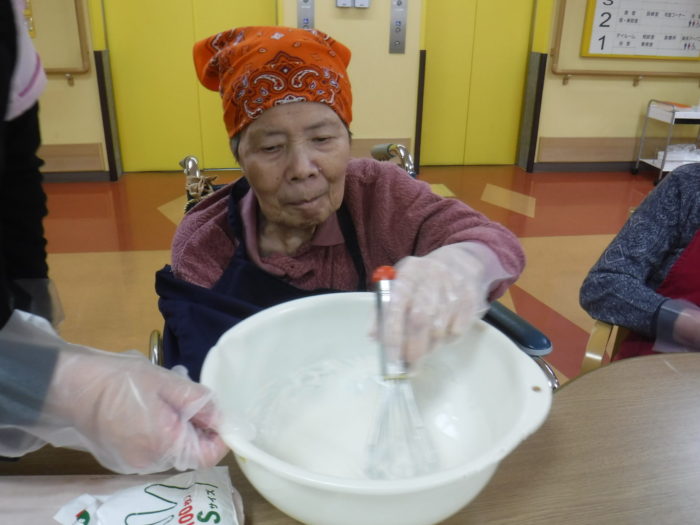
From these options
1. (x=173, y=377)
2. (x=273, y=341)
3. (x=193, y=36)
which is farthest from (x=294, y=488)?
(x=193, y=36)

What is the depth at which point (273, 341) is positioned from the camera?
2.53 ft

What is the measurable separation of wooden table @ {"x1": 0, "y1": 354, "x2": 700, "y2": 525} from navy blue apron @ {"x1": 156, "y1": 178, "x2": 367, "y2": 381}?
12.4 inches

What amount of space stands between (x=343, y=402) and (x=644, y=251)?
2.95 feet

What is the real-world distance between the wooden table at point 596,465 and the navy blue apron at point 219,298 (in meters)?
0.32

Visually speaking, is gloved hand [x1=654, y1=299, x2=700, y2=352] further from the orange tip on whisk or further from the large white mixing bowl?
the orange tip on whisk

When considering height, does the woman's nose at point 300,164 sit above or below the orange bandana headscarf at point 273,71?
below

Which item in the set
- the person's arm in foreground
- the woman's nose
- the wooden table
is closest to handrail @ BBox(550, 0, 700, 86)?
the woman's nose

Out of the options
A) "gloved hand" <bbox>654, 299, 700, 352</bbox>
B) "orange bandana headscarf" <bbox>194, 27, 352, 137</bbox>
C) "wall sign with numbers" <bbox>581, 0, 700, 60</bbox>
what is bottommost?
"gloved hand" <bbox>654, 299, 700, 352</bbox>

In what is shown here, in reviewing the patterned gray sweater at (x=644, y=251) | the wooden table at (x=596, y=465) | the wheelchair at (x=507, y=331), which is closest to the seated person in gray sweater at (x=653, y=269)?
the patterned gray sweater at (x=644, y=251)

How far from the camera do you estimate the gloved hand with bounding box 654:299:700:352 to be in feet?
3.75

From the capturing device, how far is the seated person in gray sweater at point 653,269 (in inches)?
48.4

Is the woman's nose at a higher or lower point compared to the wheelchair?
higher

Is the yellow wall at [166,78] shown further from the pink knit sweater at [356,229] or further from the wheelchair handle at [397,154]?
the pink knit sweater at [356,229]

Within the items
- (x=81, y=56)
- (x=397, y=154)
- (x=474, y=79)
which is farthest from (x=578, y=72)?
(x=81, y=56)
